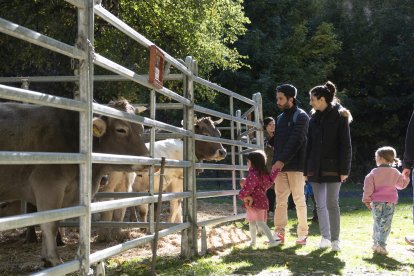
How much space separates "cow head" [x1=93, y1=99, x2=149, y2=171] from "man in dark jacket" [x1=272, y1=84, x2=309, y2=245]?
8.18 feet

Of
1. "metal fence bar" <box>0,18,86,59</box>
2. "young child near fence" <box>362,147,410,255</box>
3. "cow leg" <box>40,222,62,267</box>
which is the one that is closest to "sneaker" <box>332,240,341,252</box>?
"young child near fence" <box>362,147,410,255</box>

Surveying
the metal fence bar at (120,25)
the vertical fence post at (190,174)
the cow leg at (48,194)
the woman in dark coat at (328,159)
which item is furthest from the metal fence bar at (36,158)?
the woman in dark coat at (328,159)

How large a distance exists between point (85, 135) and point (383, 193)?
467 cm

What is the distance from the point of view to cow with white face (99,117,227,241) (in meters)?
8.09

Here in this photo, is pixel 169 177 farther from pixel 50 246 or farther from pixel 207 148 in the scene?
pixel 50 246

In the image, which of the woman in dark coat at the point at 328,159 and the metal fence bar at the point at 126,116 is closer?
the metal fence bar at the point at 126,116

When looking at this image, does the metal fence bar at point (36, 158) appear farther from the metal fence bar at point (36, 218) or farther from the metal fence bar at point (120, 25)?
the metal fence bar at point (120, 25)

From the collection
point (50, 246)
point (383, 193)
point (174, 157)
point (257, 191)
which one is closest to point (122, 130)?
point (50, 246)

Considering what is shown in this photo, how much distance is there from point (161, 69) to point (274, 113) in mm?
24151

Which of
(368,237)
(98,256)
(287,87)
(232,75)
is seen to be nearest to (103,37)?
(287,87)

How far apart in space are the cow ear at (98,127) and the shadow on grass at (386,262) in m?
3.36

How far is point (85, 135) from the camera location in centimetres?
383

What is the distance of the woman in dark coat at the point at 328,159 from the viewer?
739 cm

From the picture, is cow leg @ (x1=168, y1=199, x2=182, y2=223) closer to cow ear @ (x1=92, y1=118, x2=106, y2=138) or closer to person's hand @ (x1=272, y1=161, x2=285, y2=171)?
person's hand @ (x1=272, y1=161, x2=285, y2=171)
